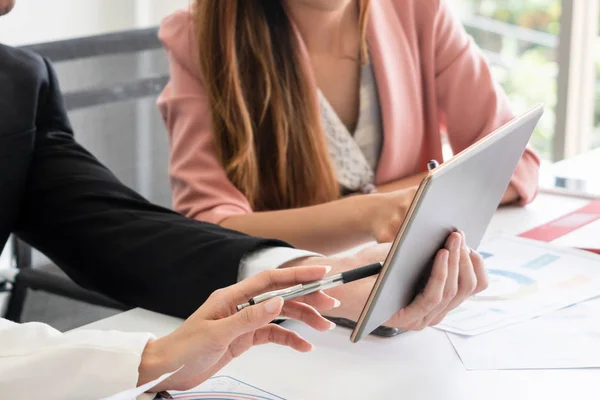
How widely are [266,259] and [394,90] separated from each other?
568 mm

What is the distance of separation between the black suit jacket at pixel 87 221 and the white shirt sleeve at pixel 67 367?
0.75 ft

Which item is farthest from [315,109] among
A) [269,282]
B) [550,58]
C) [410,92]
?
[550,58]

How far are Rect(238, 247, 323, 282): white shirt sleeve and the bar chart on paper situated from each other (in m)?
0.19

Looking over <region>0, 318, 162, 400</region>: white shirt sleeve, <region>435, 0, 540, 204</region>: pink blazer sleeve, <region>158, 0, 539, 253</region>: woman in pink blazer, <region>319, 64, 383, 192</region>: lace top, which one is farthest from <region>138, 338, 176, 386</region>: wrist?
<region>435, 0, 540, 204</region>: pink blazer sleeve

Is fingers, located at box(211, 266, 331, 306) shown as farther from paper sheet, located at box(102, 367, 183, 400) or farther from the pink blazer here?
the pink blazer

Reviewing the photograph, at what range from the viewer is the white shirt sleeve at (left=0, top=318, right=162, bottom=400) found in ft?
2.69

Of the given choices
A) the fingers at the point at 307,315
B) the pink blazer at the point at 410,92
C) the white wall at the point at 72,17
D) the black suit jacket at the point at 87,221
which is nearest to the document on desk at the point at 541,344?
the fingers at the point at 307,315

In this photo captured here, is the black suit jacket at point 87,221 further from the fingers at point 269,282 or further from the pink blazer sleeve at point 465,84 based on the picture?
the pink blazer sleeve at point 465,84

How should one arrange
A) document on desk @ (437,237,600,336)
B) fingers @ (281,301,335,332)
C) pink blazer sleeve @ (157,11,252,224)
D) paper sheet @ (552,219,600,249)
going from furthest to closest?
pink blazer sleeve @ (157,11,252,224) → paper sheet @ (552,219,600,249) → document on desk @ (437,237,600,336) → fingers @ (281,301,335,332)

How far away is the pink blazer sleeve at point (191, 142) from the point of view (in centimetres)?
139

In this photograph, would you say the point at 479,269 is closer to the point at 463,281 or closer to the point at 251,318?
the point at 463,281

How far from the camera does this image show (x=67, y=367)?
828 mm

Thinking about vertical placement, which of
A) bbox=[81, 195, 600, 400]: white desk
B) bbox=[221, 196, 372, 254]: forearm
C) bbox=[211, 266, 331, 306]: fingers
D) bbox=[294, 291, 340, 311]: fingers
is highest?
bbox=[211, 266, 331, 306]: fingers

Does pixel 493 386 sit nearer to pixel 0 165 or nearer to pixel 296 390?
pixel 296 390
